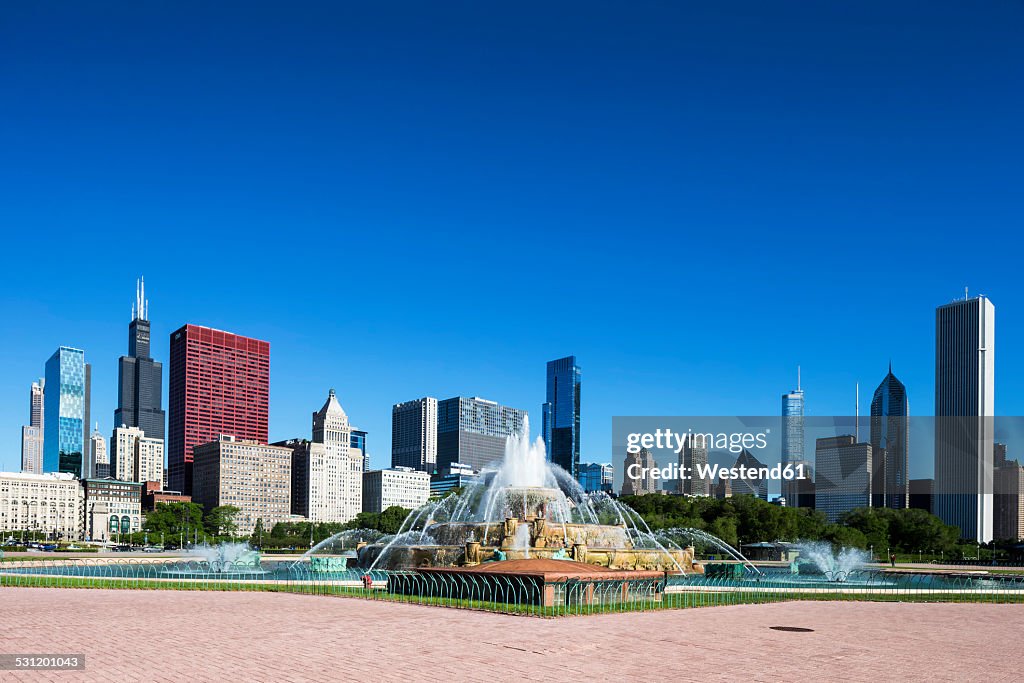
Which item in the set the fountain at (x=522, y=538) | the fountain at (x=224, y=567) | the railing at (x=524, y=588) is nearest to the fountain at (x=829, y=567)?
the railing at (x=524, y=588)

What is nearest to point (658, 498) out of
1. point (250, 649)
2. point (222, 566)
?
point (222, 566)

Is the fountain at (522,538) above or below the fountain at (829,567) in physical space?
above

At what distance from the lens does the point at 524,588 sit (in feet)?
92.2

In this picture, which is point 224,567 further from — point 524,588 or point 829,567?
point 829,567

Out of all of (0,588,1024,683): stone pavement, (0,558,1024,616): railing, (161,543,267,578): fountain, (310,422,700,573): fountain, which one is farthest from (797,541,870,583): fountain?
(161,543,267,578): fountain

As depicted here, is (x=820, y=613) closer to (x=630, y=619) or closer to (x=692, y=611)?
(x=692, y=611)

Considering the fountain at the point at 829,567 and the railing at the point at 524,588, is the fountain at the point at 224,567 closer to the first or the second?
the railing at the point at 524,588

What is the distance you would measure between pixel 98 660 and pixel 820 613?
21699mm

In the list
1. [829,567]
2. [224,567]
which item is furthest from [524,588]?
[829,567]

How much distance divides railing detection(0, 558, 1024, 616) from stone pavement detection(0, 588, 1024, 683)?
1.80 meters

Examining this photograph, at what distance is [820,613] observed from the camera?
29.2 metres

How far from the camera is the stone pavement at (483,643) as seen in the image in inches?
663

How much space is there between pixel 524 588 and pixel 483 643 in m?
8.01

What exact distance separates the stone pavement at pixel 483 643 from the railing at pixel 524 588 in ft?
5.89
